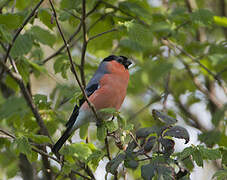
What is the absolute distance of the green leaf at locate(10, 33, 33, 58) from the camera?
3307 millimetres

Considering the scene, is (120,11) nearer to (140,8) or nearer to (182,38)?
(140,8)

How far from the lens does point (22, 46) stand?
3.36 metres

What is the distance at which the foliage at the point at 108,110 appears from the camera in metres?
2.41

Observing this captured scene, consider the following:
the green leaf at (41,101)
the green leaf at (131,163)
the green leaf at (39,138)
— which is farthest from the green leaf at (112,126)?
the green leaf at (41,101)

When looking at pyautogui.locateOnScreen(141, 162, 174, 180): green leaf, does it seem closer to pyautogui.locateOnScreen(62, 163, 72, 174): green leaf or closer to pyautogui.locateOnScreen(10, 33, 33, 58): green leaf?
pyautogui.locateOnScreen(62, 163, 72, 174): green leaf

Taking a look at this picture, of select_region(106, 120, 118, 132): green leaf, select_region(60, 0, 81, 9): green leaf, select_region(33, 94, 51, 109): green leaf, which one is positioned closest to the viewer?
select_region(106, 120, 118, 132): green leaf

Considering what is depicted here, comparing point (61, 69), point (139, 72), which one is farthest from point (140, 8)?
point (139, 72)

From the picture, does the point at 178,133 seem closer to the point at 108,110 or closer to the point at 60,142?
the point at 108,110

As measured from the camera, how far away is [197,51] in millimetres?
4641

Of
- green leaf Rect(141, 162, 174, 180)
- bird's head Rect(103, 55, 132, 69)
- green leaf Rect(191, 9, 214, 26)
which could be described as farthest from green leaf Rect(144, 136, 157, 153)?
bird's head Rect(103, 55, 132, 69)

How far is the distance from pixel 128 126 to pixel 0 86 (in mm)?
2733

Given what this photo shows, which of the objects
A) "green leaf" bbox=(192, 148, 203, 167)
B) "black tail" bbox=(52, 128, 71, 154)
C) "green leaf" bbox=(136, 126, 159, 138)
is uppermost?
"black tail" bbox=(52, 128, 71, 154)

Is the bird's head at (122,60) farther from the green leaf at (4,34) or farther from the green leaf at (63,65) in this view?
the green leaf at (4,34)

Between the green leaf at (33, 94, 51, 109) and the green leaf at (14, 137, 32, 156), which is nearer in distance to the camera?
the green leaf at (14, 137, 32, 156)
